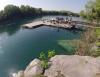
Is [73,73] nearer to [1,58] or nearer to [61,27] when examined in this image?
[1,58]

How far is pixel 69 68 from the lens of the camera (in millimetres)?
11750

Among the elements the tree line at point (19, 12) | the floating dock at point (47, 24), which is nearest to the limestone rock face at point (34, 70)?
the floating dock at point (47, 24)

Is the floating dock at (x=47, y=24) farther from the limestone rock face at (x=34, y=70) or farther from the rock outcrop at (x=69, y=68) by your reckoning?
the limestone rock face at (x=34, y=70)

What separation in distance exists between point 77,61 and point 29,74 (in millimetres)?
2949

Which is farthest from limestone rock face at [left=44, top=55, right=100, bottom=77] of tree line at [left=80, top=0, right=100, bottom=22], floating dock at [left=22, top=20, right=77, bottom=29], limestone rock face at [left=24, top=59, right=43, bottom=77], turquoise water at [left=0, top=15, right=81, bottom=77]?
floating dock at [left=22, top=20, right=77, bottom=29]

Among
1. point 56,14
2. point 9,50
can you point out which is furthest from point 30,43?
point 56,14

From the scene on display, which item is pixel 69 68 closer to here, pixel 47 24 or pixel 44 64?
pixel 44 64

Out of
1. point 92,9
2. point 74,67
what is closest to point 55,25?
point 92,9

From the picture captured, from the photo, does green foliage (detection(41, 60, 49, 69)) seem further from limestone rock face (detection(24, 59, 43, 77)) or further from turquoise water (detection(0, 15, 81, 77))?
turquoise water (detection(0, 15, 81, 77))

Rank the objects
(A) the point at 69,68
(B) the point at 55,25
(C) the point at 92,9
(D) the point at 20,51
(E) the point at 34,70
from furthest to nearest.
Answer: (B) the point at 55,25
(D) the point at 20,51
(C) the point at 92,9
(A) the point at 69,68
(E) the point at 34,70

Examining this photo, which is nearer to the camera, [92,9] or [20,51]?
[92,9]

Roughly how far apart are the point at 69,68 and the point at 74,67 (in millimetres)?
305

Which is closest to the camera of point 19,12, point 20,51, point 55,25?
point 20,51

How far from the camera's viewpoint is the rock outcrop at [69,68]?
1121cm
